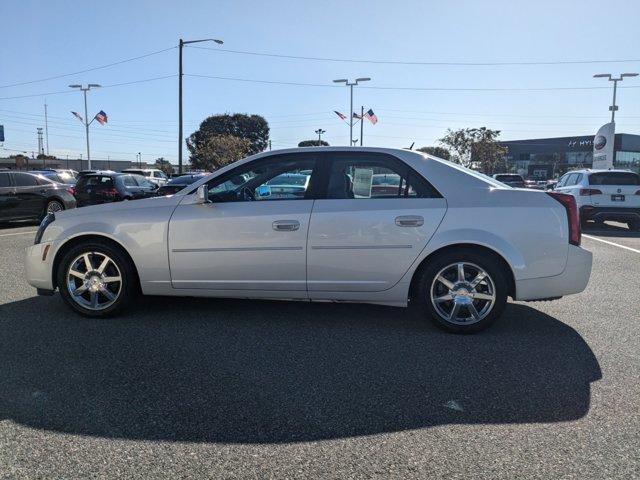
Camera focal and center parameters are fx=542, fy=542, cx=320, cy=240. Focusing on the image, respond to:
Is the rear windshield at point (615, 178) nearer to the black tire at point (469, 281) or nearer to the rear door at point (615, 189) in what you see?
the rear door at point (615, 189)

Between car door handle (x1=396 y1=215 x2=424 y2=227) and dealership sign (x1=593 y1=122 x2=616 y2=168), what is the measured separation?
32916 mm

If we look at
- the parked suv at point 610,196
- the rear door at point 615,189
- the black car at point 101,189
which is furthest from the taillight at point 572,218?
the black car at point 101,189

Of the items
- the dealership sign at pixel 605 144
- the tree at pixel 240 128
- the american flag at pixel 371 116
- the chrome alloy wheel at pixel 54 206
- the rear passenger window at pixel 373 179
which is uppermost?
the tree at pixel 240 128

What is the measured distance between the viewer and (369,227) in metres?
4.65

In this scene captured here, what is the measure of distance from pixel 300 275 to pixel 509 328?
6.47ft

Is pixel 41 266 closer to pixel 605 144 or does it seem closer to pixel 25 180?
pixel 25 180

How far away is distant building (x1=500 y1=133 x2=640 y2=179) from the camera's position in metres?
76.4

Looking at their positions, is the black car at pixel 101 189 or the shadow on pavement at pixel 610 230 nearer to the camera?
the shadow on pavement at pixel 610 230

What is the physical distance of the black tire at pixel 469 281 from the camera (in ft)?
15.2

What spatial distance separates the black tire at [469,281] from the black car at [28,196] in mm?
11841

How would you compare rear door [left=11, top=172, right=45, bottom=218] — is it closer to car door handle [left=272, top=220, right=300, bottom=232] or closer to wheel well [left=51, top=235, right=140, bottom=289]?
wheel well [left=51, top=235, right=140, bottom=289]

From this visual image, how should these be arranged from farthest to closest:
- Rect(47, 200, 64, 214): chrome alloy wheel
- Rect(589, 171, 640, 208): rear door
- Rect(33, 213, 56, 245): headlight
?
1. Rect(47, 200, 64, 214): chrome alloy wheel
2. Rect(589, 171, 640, 208): rear door
3. Rect(33, 213, 56, 245): headlight

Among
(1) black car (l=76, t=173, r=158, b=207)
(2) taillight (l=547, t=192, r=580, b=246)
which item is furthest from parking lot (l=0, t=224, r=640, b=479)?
(1) black car (l=76, t=173, r=158, b=207)

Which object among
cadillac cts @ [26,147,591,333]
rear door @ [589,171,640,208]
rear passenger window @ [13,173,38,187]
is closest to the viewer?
cadillac cts @ [26,147,591,333]
